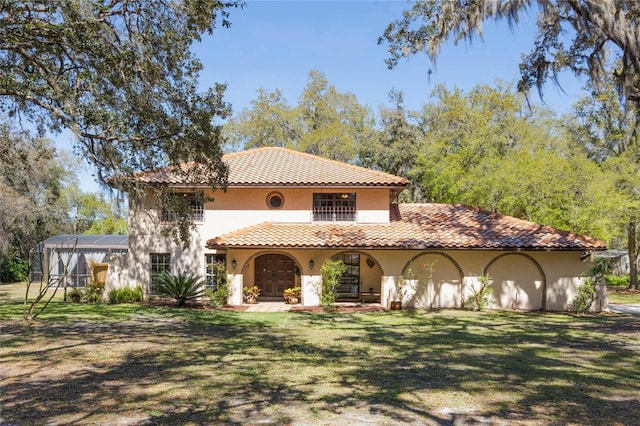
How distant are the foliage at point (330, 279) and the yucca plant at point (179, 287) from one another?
4698 millimetres

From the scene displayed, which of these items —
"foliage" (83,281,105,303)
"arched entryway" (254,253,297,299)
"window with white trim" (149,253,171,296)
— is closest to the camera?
"foliage" (83,281,105,303)

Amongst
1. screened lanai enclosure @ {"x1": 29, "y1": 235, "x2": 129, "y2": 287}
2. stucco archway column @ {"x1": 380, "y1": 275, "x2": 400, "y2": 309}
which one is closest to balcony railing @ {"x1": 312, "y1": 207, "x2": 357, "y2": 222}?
stucco archway column @ {"x1": 380, "y1": 275, "x2": 400, "y2": 309}

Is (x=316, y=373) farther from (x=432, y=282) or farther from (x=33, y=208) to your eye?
(x=33, y=208)

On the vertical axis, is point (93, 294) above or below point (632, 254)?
below

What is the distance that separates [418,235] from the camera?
19625 mm

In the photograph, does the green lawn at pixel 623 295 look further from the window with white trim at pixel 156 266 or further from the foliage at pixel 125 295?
the foliage at pixel 125 295

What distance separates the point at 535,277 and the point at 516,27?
32.0 feet

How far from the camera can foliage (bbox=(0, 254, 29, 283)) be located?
33.0 m

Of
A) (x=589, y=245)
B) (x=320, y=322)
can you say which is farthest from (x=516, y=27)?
(x=320, y=322)

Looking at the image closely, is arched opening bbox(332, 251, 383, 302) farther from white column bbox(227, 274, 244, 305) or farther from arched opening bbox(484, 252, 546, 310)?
arched opening bbox(484, 252, 546, 310)

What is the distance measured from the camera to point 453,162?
2881 cm

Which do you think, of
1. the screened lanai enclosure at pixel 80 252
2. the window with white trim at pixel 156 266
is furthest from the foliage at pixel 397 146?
the window with white trim at pixel 156 266

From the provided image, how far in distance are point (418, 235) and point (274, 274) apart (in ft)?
21.1

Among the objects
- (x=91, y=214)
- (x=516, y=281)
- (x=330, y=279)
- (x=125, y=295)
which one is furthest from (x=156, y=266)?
(x=91, y=214)
